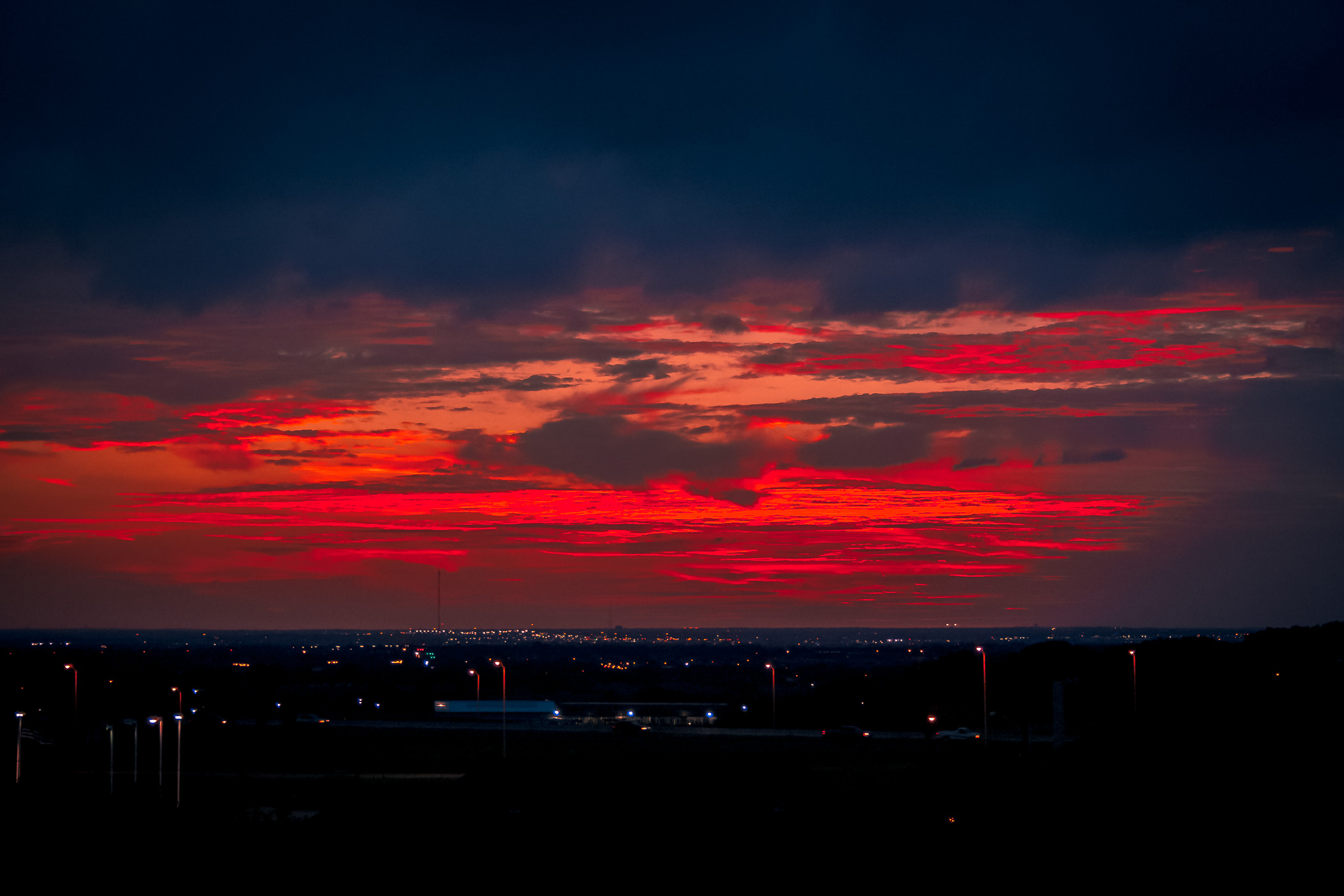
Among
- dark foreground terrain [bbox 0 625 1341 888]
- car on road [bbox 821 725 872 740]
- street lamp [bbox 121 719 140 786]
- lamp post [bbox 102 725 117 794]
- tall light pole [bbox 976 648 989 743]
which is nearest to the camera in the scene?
dark foreground terrain [bbox 0 625 1341 888]

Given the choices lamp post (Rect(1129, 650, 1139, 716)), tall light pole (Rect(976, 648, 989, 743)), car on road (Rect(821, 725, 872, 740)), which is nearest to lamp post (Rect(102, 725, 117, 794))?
tall light pole (Rect(976, 648, 989, 743))

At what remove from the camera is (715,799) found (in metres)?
37.0

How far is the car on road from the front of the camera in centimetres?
7181

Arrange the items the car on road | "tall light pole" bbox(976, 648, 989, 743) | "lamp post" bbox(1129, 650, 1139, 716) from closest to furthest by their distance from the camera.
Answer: "lamp post" bbox(1129, 650, 1139, 716), "tall light pole" bbox(976, 648, 989, 743), the car on road

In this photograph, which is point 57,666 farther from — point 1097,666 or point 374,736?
point 1097,666

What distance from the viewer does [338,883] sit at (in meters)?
25.5

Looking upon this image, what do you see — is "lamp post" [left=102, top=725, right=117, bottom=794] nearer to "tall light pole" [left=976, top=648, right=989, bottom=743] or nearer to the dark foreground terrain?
the dark foreground terrain

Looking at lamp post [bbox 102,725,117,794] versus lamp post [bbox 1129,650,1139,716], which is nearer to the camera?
lamp post [bbox 102,725,117,794]

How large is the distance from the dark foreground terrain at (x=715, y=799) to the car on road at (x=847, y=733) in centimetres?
117

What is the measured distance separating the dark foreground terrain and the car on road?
1.17 metres

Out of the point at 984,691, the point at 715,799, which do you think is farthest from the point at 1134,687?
the point at 715,799

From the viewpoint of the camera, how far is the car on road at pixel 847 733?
71.8 meters

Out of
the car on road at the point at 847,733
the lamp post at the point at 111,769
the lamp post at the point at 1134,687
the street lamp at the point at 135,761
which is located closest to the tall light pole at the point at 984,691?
the lamp post at the point at 1134,687

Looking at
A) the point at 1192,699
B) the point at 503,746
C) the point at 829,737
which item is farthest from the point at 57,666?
the point at 1192,699
